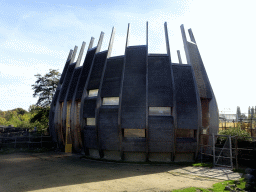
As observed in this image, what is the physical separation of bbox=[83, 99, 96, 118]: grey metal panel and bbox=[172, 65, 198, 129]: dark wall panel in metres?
8.04

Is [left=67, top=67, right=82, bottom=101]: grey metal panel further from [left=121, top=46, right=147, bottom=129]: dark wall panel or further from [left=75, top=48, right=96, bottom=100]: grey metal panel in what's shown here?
[left=121, top=46, right=147, bottom=129]: dark wall panel

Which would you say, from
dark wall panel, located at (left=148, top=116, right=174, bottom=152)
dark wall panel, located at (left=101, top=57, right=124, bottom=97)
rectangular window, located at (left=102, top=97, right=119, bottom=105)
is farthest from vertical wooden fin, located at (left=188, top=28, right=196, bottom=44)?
rectangular window, located at (left=102, top=97, right=119, bottom=105)

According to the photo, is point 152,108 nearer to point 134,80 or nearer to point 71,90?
point 134,80

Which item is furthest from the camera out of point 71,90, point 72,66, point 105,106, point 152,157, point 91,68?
point 72,66

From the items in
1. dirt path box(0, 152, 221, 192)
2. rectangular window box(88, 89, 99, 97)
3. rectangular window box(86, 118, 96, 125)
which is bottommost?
dirt path box(0, 152, 221, 192)

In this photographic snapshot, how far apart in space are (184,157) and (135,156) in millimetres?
4428

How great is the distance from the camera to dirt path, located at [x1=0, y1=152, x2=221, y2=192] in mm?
10211

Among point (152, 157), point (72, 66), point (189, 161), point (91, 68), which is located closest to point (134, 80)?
point (91, 68)

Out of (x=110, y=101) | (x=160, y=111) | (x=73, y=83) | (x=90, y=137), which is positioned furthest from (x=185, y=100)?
(x=73, y=83)

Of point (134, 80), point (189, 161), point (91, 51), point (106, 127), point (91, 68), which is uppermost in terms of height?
point (91, 51)

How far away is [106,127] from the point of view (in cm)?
1836

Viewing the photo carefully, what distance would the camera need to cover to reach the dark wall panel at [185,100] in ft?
57.4

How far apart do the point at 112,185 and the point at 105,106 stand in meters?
9.23

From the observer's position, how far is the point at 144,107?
17469 mm
